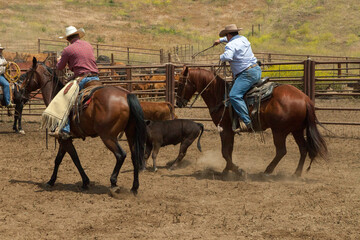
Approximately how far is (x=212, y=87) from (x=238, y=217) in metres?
2.92

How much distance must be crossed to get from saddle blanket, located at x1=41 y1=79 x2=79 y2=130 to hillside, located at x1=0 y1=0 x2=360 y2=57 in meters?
28.7

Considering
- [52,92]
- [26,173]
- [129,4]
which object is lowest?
[26,173]

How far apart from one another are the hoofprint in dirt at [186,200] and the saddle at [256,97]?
88cm

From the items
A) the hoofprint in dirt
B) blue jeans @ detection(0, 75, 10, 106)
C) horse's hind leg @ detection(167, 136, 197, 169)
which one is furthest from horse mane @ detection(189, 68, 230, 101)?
blue jeans @ detection(0, 75, 10, 106)

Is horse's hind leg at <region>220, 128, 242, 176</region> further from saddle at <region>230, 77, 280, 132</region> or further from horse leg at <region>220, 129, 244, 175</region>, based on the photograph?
saddle at <region>230, 77, 280, 132</region>

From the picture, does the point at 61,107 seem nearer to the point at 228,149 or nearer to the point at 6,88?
the point at 228,149

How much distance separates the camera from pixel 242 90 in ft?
24.8

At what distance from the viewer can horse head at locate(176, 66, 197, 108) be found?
26.6ft

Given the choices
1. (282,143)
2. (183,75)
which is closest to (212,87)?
(183,75)

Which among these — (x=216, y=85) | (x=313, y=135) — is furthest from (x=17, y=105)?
(x=313, y=135)

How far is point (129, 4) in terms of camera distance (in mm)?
54406

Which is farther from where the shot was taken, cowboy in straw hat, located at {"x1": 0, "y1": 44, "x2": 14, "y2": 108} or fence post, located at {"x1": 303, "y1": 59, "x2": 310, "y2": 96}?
cowboy in straw hat, located at {"x1": 0, "y1": 44, "x2": 14, "y2": 108}

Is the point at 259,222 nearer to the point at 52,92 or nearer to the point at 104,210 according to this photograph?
the point at 104,210

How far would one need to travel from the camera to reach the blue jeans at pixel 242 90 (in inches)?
296
